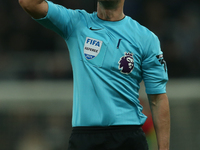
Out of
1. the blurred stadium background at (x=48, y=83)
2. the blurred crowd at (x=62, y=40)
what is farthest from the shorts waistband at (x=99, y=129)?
the blurred crowd at (x=62, y=40)

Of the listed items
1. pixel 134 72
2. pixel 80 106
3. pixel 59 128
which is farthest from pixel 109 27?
pixel 59 128

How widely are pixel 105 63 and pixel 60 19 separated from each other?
14.5 inches

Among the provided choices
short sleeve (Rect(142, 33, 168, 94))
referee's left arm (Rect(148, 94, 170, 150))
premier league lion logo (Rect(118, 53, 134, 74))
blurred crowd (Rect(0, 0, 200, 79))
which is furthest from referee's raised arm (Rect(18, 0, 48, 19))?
blurred crowd (Rect(0, 0, 200, 79))

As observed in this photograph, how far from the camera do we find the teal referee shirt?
7.06ft

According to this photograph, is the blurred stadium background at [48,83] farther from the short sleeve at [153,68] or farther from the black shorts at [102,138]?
the black shorts at [102,138]

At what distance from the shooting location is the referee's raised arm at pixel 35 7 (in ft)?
6.58

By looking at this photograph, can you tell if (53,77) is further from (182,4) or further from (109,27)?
(109,27)

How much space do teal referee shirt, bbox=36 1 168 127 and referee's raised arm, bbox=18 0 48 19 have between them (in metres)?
0.03

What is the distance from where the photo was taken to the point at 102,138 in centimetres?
215

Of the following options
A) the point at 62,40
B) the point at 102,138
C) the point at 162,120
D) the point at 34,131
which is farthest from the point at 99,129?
the point at 62,40

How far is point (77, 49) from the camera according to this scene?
222cm

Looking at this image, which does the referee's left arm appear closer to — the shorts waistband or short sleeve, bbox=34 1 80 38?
the shorts waistband

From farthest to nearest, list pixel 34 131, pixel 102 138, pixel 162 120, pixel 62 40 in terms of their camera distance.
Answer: pixel 62 40 < pixel 34 131 < pixel 162 120 < pixel 102 138

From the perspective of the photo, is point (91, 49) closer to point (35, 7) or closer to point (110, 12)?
point (110, 12)
